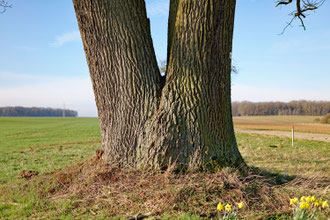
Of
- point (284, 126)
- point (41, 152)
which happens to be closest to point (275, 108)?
point (284, 126)

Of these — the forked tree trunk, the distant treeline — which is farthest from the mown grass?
the distant treeline

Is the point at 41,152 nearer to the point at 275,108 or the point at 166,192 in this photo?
the point at 166,192

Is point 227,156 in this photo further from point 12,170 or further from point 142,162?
point 12,170

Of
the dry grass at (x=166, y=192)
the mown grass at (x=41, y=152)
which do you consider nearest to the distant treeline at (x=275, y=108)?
the mown grass at (x=41, y=152)

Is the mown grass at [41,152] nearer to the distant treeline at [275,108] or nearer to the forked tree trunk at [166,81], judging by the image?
the forked tree trunk at [166,81]

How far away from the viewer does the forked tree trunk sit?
13.7ft

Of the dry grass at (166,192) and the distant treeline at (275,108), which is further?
the distant treeline at (275,108)

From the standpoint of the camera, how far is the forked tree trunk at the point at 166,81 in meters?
4.18

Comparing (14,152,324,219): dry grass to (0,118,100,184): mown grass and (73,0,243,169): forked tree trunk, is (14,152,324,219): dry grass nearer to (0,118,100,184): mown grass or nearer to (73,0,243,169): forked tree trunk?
(73,0,243,169): forked tree trunk

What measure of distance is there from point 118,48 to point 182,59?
1078 millimetres

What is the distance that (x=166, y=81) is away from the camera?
14.3 feet

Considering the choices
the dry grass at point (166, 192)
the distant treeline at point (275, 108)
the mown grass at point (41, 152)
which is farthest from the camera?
the distant treeline at point (275, 108)

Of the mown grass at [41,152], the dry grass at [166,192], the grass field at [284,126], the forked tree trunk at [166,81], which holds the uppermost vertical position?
the forked tree trunk at [166,81]

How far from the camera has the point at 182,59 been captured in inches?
167
